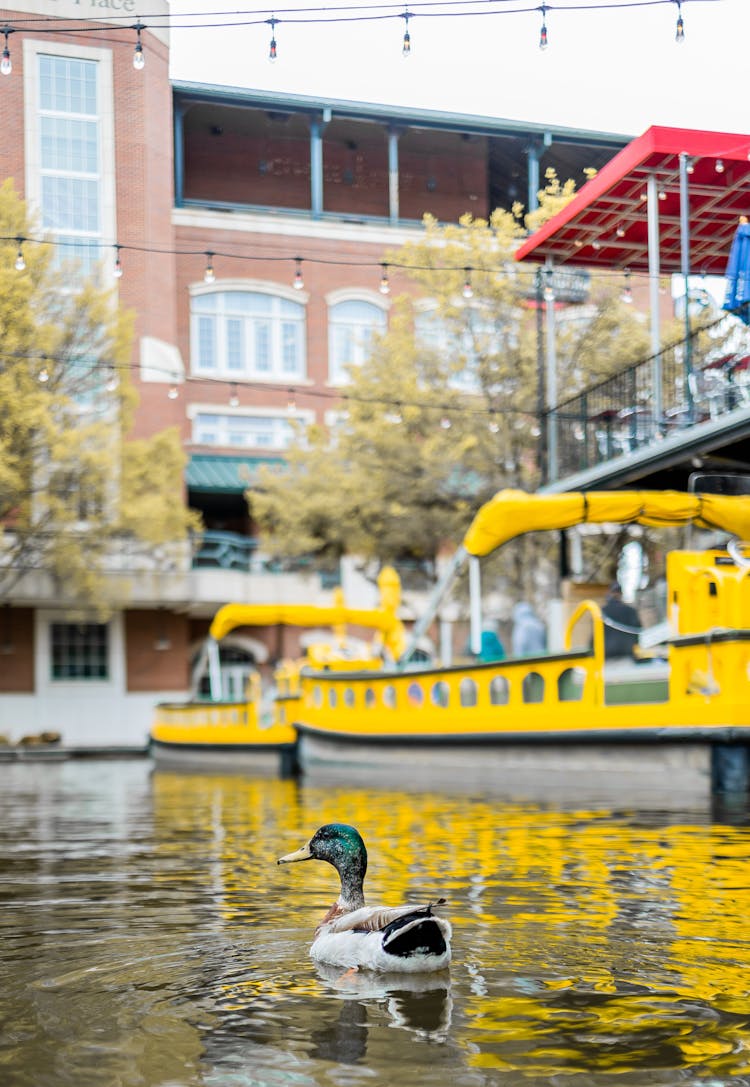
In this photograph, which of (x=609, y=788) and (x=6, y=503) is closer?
(x=609, y=788)

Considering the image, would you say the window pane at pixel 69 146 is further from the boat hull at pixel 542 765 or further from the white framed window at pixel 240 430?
the boat hull at pixel 542 765

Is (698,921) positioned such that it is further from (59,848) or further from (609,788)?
(609,788)

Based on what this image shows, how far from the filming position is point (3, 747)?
3462 centimetres

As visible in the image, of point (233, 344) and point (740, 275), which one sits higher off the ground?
point (233, 344)

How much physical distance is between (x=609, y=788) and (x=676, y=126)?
8883mm

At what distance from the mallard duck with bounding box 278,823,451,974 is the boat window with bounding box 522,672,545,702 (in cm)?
939

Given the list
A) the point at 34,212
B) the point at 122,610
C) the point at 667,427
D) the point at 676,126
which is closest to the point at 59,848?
the point at 667,427

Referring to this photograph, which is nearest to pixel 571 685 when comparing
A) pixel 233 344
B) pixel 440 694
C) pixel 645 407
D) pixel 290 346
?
pixel 440 694

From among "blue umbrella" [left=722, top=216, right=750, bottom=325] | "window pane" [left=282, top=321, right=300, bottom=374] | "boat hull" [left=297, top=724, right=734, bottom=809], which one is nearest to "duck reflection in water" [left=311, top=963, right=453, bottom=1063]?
→ "boat hull" [left=297, top=724, right=734, bottom=809]

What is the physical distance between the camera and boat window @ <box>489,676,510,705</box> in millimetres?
16234

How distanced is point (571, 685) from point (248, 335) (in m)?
27.4

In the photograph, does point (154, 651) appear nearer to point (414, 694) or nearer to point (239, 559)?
point (239, 559)

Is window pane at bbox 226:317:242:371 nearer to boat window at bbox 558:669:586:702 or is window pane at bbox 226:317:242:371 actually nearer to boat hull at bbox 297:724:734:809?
boat hull at bbox 297:724:734:809

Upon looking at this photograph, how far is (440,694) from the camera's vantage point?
17938 millimetres
